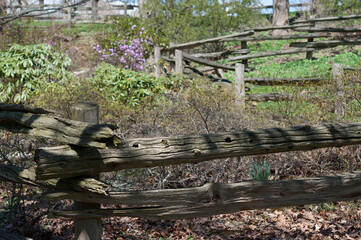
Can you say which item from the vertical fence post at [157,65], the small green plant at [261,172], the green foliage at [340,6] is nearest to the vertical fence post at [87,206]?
the small green plant at [261,172]

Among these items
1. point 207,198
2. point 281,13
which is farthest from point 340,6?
point 207,198

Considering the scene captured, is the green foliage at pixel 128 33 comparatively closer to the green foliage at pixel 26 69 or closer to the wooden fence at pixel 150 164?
the green foliage at pixel 26 69

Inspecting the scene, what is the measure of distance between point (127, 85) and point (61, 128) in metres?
5.56

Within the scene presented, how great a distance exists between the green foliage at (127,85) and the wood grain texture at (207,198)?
16.6 feet

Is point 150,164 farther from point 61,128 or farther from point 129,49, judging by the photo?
point 129,49

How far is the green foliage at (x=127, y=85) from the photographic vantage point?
8.27 metres

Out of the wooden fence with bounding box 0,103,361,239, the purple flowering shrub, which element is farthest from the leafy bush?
the wooden fence with bounding box 0,103,361,239

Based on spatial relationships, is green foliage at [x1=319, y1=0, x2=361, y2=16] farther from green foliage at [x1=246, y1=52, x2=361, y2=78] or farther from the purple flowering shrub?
the purple flowering shrub

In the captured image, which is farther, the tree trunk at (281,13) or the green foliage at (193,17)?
the tree trunk at (281,13)

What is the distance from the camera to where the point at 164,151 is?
116 inches

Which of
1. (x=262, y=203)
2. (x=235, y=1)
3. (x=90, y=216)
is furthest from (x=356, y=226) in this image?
(x=235, y=1)

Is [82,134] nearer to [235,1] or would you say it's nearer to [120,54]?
[120,54]

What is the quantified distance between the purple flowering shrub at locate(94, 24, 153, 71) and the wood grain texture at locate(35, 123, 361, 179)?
330 inches

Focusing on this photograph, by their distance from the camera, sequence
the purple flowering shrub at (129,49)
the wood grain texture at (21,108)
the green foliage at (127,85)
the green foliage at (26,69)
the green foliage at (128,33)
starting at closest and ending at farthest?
1. the wood grain texture at (21,108)
2. the green foliage at (127,85)
3. the green foliage at (26,69)
4. the purple flowering shrub at (129,49)
5. the green foliage at (128,33)
